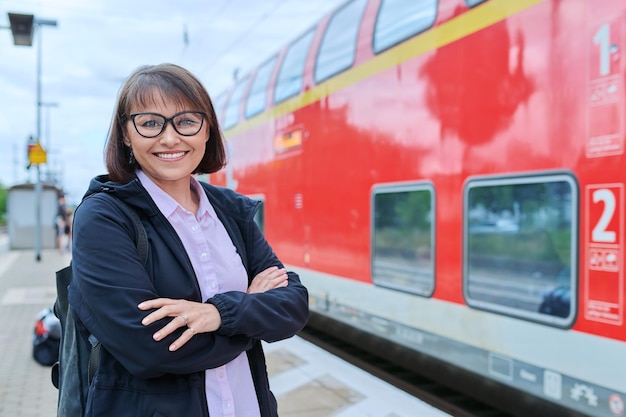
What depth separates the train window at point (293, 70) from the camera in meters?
7.07

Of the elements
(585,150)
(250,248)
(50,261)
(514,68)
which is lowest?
(50,261)

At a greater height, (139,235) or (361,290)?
(139,235)

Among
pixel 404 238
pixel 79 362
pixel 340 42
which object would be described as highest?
pixel 340 42

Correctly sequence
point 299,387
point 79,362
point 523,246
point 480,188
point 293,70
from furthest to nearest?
point 293,70 → point 299,387 → point 480,188 → point 523,246 → point 79,362

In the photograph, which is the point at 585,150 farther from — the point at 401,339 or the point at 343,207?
the point at 343,207

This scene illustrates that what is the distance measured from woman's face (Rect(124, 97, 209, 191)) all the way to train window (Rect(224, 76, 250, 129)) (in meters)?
7.75

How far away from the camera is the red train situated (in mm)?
3170

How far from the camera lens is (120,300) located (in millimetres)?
1498

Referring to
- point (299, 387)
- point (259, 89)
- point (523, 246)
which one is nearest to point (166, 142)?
point (523, 246)

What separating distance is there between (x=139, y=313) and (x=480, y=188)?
3.00 meters

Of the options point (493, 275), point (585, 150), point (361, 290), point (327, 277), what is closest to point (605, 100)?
point (585, 150)

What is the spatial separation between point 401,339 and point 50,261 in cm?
1478

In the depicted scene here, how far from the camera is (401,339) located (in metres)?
4.90

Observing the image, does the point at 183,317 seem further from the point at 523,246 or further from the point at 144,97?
the point at 523,246
